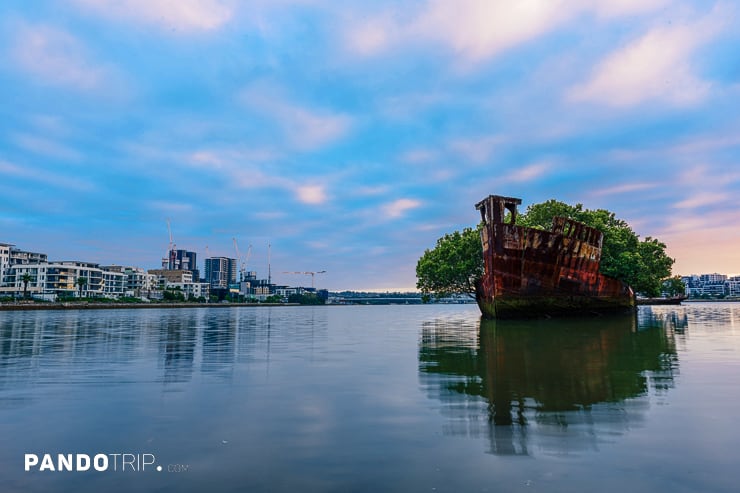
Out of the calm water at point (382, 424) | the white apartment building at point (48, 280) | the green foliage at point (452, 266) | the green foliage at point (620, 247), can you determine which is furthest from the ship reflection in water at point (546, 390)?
the white apartment building at point (48, 280)

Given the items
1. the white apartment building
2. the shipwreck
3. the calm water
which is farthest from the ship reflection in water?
the white apartment building

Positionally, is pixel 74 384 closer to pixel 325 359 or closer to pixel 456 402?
pixel 325 359

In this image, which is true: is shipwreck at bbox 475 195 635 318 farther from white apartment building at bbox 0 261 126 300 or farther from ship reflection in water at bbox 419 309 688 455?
white apartment building at bbox 0 261 126 300

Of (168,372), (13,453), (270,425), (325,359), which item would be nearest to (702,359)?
(325,359)

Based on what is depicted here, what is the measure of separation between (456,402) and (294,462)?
4.19 metres

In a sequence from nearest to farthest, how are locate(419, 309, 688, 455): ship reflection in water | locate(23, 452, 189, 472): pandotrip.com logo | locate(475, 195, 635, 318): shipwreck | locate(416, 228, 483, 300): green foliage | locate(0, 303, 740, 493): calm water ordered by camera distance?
locate(0, 303, 740, 493): calm water → locate(23, 452, 189, 472): pandotrip.com logo → locate(419, 309, 688, 455): ship reflection in water → locate(475, 195, 635, 318): shipwreck → locate(416, 228, 483, 300): green foliage

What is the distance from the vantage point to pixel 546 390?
32.6ft

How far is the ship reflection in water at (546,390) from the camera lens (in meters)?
6.78

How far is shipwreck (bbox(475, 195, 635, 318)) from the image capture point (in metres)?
36.7

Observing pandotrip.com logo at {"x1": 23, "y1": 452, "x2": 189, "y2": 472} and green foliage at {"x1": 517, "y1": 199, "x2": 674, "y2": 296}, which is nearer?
pandotrip.com logo at {"x1": 23, "y1": 452, "x2": 189, "y2": 472}

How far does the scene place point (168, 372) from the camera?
1285cm

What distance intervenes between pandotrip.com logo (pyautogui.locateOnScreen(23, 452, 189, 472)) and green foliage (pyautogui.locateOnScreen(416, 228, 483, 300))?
60643 millimetres

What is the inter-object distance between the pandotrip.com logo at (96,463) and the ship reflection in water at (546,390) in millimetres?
4145

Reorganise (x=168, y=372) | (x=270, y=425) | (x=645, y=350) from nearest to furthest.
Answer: (x=270, y=425) → (x=168, y=372) → (x=645, y=350)
